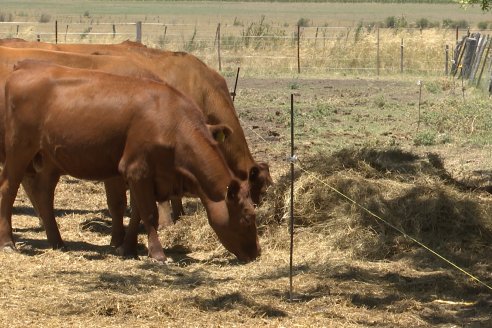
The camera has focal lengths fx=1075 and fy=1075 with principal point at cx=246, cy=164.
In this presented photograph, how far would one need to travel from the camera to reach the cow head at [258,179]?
432 inches

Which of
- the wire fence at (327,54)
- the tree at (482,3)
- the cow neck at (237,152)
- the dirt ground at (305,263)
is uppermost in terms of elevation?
the tree at (482,3)

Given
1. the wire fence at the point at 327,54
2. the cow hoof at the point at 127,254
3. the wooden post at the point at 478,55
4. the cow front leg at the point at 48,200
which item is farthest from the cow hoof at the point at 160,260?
the wire fence at the point at 327,54

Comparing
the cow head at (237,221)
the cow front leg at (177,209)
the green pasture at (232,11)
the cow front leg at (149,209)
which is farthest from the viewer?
the green pasture at (232,11)

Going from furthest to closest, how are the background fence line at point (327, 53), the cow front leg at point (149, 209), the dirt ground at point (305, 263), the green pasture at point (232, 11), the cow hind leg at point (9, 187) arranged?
the green pasture at point (232, 11) < the background fence line at point (327, 53) < the cow hind leg at point (9, 187) < the cow front leg at point (149, 209) < the dirt ground at point (305, 263)

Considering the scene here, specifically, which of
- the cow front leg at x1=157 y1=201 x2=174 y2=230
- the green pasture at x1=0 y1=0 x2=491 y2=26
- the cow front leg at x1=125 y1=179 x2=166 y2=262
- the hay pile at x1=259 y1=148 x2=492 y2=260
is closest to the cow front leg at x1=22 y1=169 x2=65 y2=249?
the cow front leg at x1=125 y1=179 x2=166 y2=262

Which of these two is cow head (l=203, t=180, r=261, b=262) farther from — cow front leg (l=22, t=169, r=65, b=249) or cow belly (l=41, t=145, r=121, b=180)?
cow front leg (l=22, t=169, r=65, b=249)

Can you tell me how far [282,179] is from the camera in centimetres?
1194

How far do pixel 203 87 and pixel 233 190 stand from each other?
8.06 ft

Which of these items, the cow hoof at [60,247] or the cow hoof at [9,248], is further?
the cow hoof at [60,247]

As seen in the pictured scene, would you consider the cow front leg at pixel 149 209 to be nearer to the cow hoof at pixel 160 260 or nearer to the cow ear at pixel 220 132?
the cow hoof at pixel 160 260

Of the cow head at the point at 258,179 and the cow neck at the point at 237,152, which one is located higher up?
the cow neck at the point at 237,152

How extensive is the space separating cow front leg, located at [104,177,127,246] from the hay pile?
1459 millimetres

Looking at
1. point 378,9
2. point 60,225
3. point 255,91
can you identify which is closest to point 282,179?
point 60,225

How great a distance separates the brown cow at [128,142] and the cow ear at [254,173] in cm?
72
